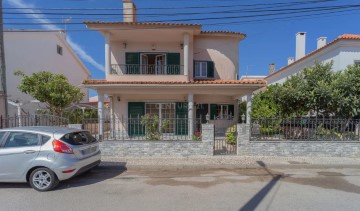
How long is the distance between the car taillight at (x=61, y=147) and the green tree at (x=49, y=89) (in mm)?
8491

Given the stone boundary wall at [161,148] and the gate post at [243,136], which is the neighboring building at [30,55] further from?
the gate post at [243,136]

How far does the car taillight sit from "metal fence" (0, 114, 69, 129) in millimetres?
4111

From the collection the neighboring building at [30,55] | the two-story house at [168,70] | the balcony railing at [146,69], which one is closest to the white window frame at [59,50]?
the neighboring building at [30,55]

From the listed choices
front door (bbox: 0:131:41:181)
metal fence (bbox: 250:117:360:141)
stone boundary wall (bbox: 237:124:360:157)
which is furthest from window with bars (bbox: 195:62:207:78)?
front door (bbox: 0:131:41:181)

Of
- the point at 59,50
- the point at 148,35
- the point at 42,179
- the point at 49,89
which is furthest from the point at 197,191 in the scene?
the point at 59,50

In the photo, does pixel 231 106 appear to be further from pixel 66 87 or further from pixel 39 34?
pixel 39 34

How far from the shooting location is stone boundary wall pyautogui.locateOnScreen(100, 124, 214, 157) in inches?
355

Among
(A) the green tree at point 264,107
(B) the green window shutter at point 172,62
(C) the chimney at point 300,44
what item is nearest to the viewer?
(A) the green tree at point 264,107

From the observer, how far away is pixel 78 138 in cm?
621

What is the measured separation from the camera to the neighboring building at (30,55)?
56.3ft

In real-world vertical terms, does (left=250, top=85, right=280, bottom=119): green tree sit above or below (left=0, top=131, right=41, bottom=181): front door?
above

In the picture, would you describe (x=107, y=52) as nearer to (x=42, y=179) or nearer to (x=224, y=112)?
(x=224, y=112)

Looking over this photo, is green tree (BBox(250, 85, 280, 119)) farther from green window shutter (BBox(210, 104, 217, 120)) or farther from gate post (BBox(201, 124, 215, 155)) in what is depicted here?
gate post (BBox(201, 124, 215, 155))

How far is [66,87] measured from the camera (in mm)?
13750
